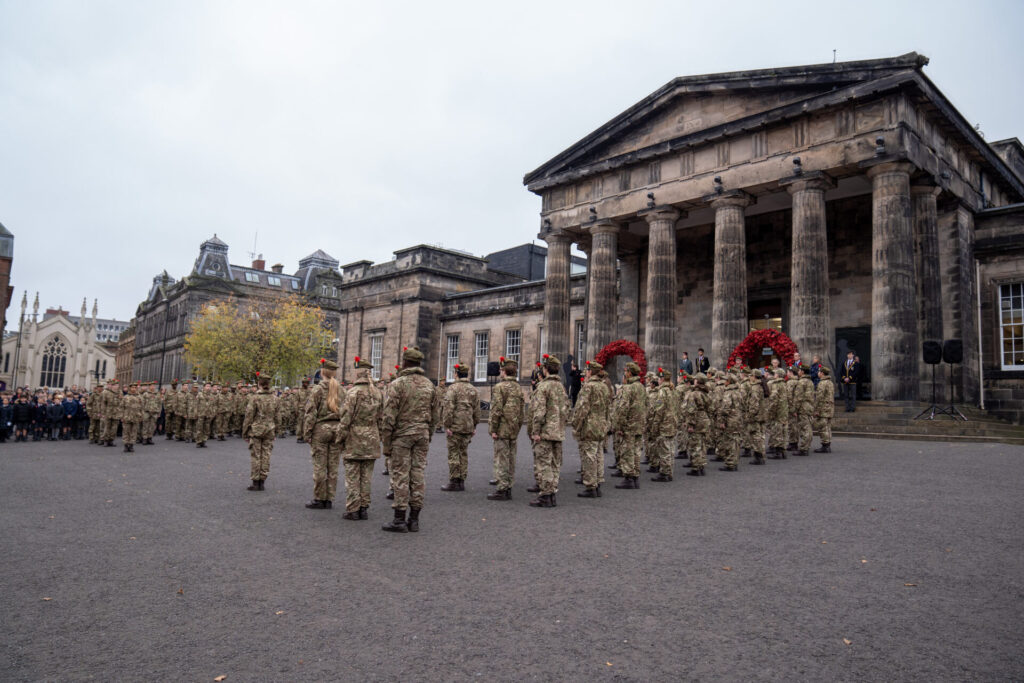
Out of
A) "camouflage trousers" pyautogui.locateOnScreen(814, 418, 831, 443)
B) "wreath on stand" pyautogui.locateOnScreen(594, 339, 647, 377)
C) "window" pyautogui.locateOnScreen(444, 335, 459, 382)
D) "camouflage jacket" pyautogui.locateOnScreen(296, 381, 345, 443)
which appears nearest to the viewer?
"camouflage jacket" pyautogui.locateOnScreen(296, 381, 345, 443)

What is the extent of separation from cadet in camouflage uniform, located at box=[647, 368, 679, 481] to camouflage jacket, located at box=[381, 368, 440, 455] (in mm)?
5285

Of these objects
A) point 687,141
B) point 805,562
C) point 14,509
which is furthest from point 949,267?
point 14,509

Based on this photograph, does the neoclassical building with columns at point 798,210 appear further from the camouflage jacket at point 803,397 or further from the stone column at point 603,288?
the camouflage jacket at point 803,397

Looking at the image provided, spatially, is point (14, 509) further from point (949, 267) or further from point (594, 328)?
point (949, 267)

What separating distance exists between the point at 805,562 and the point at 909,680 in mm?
2550

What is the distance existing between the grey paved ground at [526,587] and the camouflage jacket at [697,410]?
240 centimetres

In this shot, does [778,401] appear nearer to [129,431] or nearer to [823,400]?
[823,400]

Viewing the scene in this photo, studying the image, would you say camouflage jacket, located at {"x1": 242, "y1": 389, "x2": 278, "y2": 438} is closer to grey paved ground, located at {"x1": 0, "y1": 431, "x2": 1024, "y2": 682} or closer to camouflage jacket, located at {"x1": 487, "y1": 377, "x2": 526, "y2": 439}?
grey paved ground, located at {"x1": 0, "y1": 431, "x2": 1024, "y2": 682}

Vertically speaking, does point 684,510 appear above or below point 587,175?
below

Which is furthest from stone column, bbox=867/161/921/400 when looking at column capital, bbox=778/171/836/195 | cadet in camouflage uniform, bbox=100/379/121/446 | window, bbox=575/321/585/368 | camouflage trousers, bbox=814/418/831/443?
cadet in camouflage uniform, bbox=100/379/121/446

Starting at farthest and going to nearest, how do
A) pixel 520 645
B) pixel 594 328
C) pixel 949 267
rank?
pixel 594 328, pixel 949 267, pixel 520 645

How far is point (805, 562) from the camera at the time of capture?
669 cm

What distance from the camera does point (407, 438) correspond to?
26.9 feet

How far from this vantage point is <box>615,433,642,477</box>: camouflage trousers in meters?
11.2
